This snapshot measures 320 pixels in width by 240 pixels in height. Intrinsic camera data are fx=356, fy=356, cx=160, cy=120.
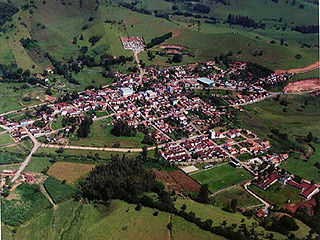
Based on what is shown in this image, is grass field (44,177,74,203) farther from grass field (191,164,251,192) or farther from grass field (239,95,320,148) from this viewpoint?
grass field (239,95,320,148)

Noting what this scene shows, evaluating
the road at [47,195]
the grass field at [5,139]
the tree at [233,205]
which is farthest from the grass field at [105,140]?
the tree at [233,205]

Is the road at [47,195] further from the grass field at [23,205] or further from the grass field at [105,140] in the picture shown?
the grass field at [105,140]

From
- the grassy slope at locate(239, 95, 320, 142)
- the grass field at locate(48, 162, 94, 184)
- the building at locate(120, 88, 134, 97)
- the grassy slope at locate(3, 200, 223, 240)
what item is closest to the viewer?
the grassy slope at locate(3, 200, 223, 240)

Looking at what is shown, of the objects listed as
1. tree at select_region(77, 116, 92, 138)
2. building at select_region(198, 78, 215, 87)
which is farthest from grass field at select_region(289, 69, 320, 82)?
tree at select_region(77, 116, 92, 138)

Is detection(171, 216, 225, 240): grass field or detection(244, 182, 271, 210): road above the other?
detection(171, 216, 225, 240): grass field

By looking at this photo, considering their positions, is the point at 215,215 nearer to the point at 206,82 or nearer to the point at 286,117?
the point at 286,117

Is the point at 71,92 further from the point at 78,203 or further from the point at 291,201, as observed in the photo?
the point at 291,201

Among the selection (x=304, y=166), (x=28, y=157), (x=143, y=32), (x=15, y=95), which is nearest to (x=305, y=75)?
(x=304, y=166)

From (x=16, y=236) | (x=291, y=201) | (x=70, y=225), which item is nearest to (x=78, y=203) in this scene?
(x=70, y=225)
